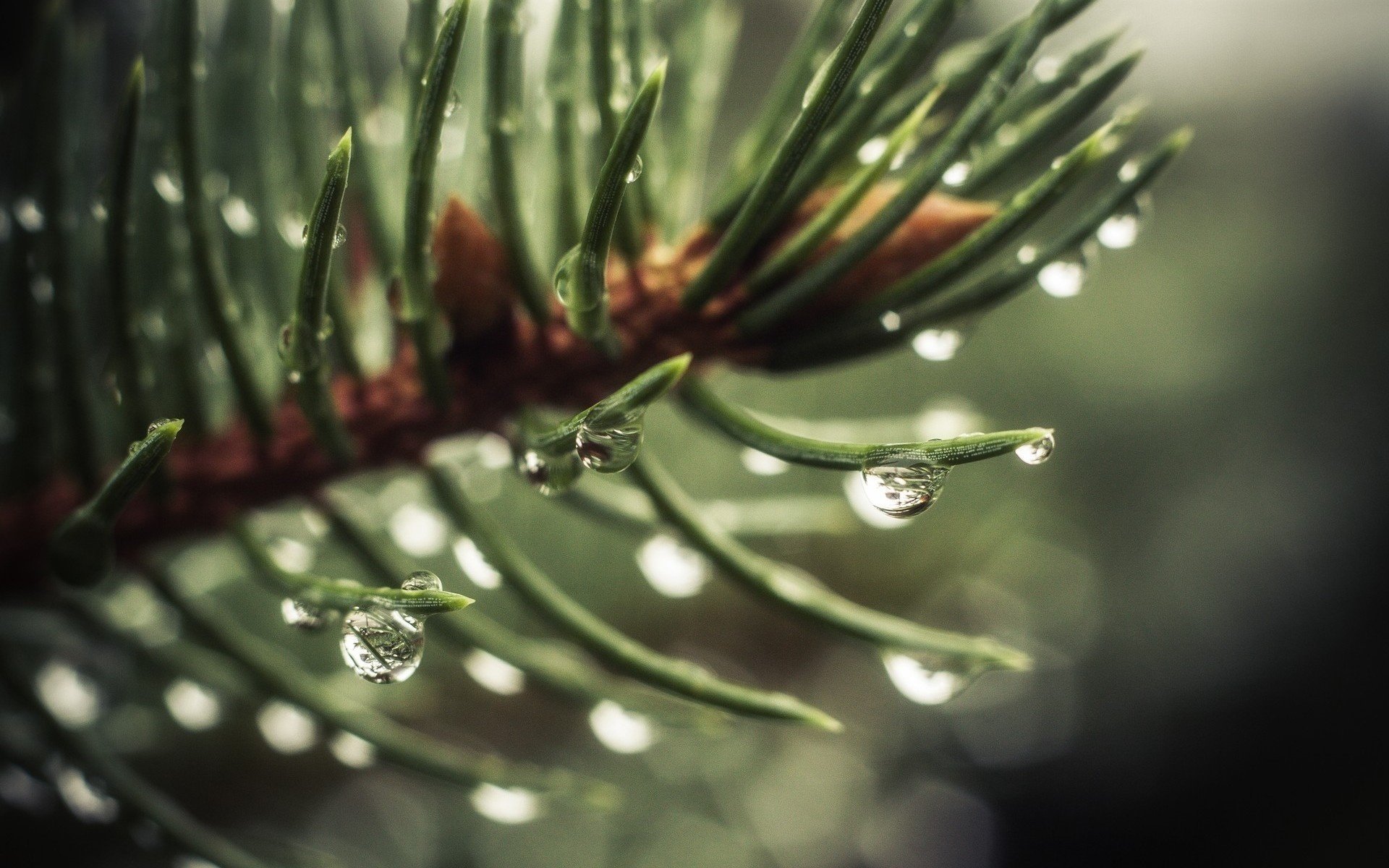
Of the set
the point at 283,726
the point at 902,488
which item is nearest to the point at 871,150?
the point at 902,488

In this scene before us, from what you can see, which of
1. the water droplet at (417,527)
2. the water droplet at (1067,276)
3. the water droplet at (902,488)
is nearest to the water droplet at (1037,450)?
the water droplet at (902,488)

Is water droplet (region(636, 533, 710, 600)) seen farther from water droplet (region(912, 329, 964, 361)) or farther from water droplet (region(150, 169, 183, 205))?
water droplet (region(150, 169, 183, 205))

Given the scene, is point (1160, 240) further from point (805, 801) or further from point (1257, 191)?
point (805, 801)

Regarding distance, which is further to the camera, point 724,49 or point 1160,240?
point 1160,240

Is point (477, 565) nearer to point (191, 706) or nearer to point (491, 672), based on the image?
point (491, 672)

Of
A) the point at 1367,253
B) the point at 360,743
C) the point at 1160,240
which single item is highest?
the point at 1367,253

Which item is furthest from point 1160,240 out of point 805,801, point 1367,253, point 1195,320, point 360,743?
point 360,743

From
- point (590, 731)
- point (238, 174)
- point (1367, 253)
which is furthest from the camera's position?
point (1367, 253)
